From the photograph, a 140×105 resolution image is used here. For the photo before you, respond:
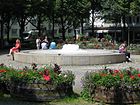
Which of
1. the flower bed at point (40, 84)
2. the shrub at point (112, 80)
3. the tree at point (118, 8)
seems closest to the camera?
the shrub at point (112, 80)

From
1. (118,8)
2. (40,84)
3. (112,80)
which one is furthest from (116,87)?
(118,8)

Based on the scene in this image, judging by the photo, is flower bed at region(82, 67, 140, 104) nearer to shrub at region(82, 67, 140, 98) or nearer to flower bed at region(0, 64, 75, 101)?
shrub at region(82, 67, 140, 98)

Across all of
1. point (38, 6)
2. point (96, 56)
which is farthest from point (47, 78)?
point (38, 6)

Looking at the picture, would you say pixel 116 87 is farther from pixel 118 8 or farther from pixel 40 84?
pixel 118 8

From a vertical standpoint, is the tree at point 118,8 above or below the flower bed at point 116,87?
above

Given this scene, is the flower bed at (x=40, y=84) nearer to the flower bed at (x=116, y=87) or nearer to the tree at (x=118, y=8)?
the flower bed at (x=116, y=87)

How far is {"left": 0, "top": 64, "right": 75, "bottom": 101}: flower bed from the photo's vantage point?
1129 centimetres

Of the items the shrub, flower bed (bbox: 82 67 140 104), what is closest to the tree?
the shrub

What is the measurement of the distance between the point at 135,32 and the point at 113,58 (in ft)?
190

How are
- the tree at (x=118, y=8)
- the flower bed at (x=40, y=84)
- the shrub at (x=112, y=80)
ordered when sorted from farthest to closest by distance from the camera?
the tree at (x=118, y=8) < the flower bed at (x=40, y=84) < the shrub at (x=112, y=80)

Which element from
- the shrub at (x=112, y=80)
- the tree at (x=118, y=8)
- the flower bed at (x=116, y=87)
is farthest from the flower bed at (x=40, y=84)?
the tree at (x=118, y=8)

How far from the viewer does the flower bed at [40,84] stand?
37.0 feet

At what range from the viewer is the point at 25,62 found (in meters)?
23.7

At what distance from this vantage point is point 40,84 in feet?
37.1
